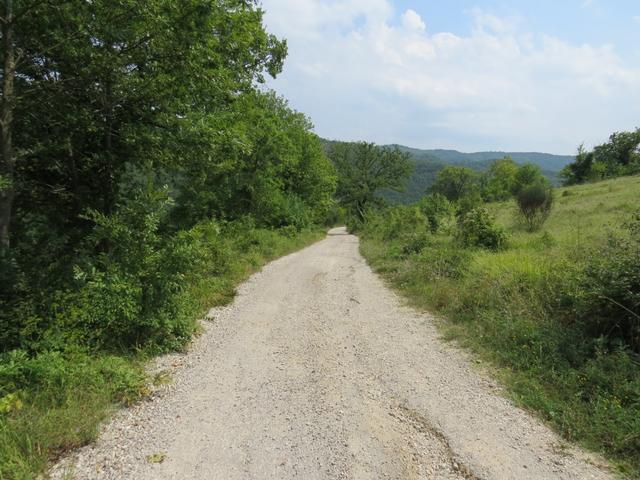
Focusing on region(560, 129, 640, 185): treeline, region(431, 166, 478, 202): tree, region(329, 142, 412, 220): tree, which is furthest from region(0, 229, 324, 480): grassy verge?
region(431, 166, 478, 202): tree

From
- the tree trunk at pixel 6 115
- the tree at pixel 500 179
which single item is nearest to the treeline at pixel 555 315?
the tree trunk at pixel 6 115

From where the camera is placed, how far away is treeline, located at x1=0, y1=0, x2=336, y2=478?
3.95 m

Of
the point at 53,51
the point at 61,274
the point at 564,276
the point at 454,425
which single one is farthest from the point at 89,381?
the point at 564,276

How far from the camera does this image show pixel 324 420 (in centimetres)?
383

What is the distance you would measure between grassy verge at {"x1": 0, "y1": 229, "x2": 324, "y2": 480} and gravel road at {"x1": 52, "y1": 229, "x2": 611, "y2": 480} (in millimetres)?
210

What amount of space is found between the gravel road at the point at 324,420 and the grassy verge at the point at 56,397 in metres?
0.21

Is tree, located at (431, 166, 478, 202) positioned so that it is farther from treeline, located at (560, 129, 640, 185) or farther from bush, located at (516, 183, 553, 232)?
bush, located at (516, 183, 553, 232)

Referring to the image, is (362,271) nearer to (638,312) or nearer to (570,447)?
(638,312)

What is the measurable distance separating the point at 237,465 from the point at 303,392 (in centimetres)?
139

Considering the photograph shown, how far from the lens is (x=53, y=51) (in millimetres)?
6211

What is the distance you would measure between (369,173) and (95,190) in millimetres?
49180

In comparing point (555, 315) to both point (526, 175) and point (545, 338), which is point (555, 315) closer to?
point (545, 338)

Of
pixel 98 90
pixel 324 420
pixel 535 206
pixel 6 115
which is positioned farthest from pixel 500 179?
pixel 6 115

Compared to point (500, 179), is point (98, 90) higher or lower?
lower
